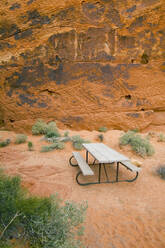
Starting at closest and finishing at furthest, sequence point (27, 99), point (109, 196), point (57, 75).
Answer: point (109, 196) < point (57, 75) < point (27, 99)

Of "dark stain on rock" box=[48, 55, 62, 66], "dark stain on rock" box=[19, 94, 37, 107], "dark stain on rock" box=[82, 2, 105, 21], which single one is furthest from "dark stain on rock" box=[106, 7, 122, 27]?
"dark stain on rock" box=[19, 94, 37, 107]

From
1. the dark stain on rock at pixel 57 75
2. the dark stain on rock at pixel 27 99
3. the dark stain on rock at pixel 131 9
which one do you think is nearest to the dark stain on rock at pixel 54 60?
the dark stain on rock at pixel 57 75

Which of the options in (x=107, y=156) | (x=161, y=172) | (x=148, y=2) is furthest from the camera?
(x=148, y=2)

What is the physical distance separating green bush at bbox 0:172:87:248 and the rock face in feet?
17.5

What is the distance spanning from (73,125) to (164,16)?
582cm

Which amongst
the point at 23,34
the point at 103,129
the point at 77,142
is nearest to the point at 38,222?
the point at 77,142

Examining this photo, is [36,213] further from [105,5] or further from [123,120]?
[105,5]

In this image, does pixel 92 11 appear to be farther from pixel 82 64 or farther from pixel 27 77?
pixel 27 77

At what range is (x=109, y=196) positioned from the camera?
8.43 ft

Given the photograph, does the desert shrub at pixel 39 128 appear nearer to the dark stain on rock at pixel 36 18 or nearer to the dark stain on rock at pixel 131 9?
the dark stain on rock at pixel 36 18

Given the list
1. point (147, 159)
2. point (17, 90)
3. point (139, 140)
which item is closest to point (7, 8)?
point (17, 90)

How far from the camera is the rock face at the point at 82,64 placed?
6465mm

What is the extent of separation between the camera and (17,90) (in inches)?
278

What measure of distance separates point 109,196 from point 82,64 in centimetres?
574
